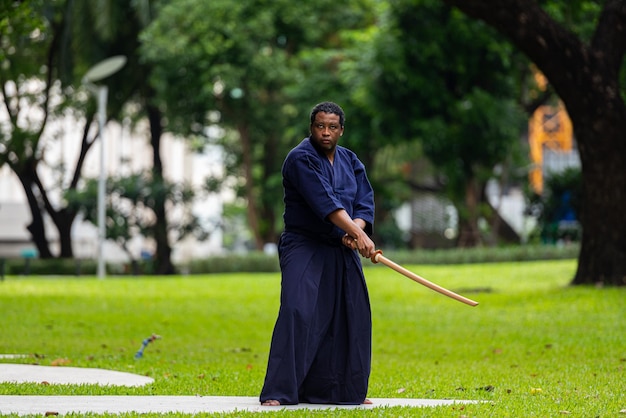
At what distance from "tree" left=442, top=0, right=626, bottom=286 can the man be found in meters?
10.5

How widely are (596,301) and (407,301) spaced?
3673 mm

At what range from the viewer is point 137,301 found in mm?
19500

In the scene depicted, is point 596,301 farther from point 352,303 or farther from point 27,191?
point 27,191

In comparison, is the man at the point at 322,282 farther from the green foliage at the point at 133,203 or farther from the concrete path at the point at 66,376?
the green foliage at the point at 133,203

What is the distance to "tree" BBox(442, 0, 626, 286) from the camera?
1755 centimetres

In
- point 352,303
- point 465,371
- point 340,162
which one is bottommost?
point 465,371

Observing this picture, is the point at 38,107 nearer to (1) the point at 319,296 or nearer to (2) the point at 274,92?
(2) the point at 274,92

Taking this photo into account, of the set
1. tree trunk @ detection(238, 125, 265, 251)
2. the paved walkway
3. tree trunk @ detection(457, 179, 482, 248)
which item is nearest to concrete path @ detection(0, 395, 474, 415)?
the paved walkway

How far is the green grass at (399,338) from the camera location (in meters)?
8.53

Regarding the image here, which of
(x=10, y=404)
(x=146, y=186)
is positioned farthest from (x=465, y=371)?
(x=146, y=186)

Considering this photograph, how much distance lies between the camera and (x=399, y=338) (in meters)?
14.5

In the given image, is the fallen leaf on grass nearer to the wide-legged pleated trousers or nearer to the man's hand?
the wide-legged pleated trousers

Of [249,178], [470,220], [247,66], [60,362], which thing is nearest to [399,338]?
[60,362]

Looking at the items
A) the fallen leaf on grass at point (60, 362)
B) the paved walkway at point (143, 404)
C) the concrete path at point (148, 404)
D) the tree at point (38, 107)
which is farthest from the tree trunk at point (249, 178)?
the concrete path at point (148, 404)
